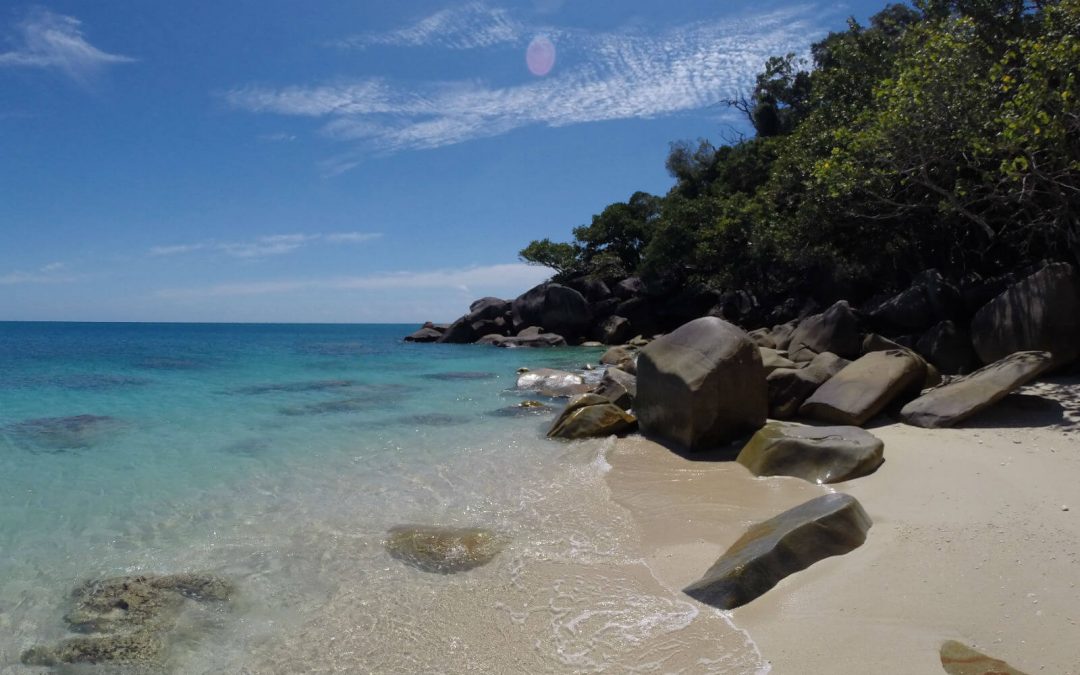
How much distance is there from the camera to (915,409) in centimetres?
816

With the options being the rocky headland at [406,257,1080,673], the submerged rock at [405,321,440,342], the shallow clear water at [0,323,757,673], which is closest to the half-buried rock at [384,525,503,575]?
the shallow clear water at [0,323,757,673]

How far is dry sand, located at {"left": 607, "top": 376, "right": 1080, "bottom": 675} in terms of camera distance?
346 centimetres

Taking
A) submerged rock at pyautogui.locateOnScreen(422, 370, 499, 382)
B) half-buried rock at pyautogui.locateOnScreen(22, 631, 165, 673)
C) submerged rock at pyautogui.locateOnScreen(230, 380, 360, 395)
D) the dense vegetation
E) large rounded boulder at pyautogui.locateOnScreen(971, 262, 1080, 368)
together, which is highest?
the dense vegetation

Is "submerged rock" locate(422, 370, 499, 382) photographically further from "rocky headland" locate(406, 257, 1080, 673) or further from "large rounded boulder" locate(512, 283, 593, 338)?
"large rounded boulder" locate(512, 283, 593, 338)

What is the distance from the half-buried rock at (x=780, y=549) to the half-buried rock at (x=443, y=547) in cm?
186

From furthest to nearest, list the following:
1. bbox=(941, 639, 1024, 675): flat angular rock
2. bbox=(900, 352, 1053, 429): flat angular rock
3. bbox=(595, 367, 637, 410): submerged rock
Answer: bbox=(595, 367, 637, 410): submerged rock
bbox=(900, 352, 1053, 429): flat angular rock
bbox=(941, 639, 1024, 675): flat angular rock

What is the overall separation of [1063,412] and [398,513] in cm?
789

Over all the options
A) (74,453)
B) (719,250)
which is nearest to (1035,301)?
(74,453)

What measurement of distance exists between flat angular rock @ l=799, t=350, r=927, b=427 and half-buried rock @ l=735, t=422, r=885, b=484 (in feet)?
4.79

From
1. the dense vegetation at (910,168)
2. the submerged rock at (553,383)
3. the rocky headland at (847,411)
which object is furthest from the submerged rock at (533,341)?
the rocky headland at (847,411)

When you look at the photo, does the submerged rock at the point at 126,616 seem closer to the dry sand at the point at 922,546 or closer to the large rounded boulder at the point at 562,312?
the dry sand at the point at 922,546

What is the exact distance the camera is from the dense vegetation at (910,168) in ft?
32.4

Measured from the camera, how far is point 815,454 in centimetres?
671

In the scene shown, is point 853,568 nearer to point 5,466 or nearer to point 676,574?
point 676,574
